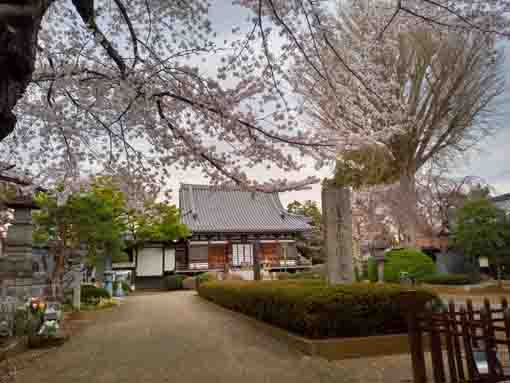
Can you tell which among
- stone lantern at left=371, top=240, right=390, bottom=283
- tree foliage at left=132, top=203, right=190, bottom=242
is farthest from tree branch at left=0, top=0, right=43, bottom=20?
tree foliage at left=132, top=203, right=190, bottom=242

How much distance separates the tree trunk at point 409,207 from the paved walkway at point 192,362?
10.6 m

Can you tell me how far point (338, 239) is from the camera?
5926 mm

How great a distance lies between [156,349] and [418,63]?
14402 mm

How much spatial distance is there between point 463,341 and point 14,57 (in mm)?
3803

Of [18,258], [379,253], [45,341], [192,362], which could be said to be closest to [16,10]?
[192,362]

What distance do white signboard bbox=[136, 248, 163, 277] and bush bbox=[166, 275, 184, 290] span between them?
199 cm

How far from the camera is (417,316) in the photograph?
2859 millimetres

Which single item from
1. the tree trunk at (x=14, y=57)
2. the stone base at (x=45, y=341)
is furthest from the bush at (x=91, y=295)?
the tree trunk at (x=14, y=57)

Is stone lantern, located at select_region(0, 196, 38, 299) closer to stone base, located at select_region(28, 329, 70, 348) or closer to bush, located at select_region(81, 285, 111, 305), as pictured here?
stone base, located at select_region(28, 329, 70, 348)

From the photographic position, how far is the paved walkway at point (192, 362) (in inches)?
145

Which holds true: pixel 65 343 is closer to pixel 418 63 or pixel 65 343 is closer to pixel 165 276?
pixel 418 63

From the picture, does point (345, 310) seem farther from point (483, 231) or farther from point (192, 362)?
point (483, 231)

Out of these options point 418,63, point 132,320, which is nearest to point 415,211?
point 418,63

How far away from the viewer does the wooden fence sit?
2.29 meters
